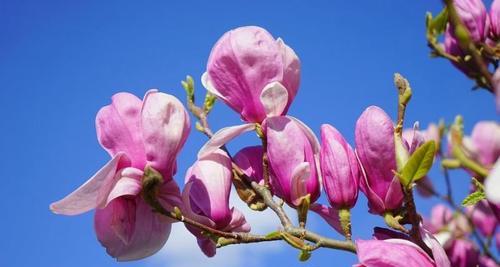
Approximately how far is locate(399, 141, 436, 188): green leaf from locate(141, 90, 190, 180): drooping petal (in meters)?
0.34

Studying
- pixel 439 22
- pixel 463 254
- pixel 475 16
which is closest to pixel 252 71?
pixel 439 22

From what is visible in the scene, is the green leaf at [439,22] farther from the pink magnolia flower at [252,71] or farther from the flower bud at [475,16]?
the pink magnolia flower at [252,71]

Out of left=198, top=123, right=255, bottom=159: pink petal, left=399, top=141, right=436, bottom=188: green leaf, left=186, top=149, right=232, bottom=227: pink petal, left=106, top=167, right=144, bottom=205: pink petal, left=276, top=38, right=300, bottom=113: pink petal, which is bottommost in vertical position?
left=399, top=141, right=436, bottom=188: green leaf

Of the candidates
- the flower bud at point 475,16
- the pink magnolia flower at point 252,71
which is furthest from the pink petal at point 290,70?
the flower bud at point 475,16

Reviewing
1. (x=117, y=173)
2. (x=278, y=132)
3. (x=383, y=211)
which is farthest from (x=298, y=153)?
(x=117, y=173)

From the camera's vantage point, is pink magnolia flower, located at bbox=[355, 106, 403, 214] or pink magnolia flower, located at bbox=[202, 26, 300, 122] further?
pink magnolia flower, located at bbox=[202, 26, 300, 122]

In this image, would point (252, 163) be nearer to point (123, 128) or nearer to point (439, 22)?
point (123, 128)

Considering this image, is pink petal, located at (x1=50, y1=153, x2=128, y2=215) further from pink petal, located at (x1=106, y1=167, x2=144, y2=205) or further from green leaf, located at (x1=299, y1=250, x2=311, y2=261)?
green leaf, located at (x1=299, y1=250, x2=311, y2=261)

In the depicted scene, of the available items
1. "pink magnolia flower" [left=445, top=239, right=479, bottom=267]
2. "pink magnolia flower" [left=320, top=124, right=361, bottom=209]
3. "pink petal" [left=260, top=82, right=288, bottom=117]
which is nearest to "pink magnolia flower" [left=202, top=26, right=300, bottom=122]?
"pink petal" [left=260, top=82, right=288, bottom=117]

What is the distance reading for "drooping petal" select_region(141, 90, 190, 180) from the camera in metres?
0.96

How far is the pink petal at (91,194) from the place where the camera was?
913mm

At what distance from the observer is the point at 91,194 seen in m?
0.92

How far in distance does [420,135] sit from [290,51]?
0.25 m

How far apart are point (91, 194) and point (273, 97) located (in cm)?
30
